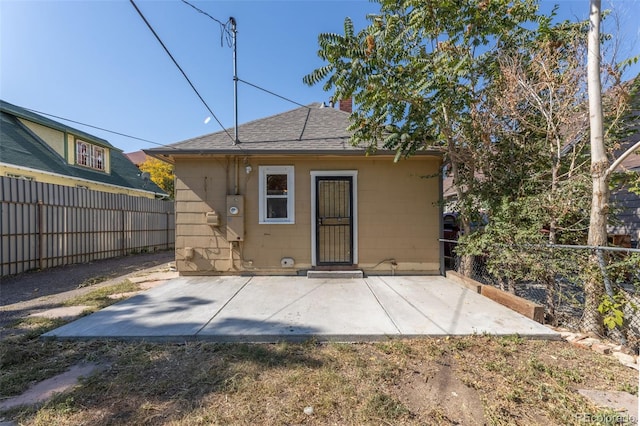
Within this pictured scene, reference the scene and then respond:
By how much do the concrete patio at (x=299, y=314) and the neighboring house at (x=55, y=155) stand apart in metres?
8.86

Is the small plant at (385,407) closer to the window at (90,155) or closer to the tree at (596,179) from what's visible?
the tree at (596,179)

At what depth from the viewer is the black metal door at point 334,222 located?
5.90 m

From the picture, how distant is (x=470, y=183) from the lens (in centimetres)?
467

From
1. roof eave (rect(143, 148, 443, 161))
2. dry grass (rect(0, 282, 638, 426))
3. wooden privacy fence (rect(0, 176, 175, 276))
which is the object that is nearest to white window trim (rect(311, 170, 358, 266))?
roof eave (rect(143, 148, 443, 161))

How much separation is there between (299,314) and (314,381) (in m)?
1.39

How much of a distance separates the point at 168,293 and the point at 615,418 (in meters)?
5.34

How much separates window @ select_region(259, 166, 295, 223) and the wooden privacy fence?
221 inches

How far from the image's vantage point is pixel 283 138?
5.99m

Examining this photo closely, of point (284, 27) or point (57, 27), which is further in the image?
point (284, 27)

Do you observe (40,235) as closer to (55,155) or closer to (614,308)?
(55,155)

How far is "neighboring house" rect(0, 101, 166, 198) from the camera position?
30.1 ft

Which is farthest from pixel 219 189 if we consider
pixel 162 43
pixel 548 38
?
pixel 548 38

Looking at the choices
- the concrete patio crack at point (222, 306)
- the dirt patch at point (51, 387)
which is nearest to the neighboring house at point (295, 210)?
the concrete patio crack at point (222, 306)

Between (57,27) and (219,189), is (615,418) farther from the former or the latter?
(57,27)
